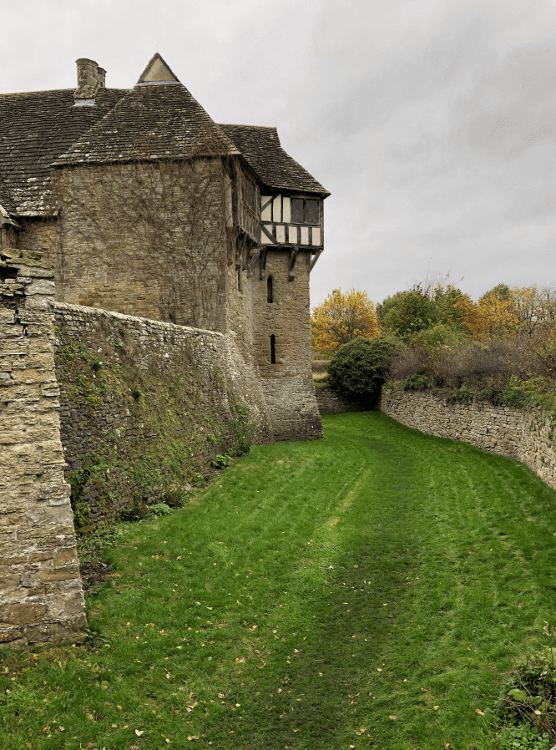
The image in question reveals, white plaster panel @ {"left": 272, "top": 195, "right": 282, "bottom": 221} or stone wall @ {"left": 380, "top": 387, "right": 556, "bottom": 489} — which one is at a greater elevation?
white plaster panel @ {"left": 272, "top": 195, "right": 282, "bottom": 221}

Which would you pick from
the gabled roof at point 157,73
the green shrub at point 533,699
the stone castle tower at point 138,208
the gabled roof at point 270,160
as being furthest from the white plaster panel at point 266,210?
the green shrub at point 533,699

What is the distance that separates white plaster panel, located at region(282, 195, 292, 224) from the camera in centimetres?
2150

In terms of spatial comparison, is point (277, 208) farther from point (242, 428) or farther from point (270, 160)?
point (242, 428)

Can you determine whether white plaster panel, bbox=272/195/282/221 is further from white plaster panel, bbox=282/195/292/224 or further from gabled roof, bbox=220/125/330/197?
gabled roof, bbox=220/125/330/197

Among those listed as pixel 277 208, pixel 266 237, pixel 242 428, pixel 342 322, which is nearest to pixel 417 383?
pixel 266 237

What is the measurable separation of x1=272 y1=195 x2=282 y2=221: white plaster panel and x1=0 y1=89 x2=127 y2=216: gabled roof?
724 cm

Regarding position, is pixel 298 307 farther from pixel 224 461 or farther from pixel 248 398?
pixel 224 461

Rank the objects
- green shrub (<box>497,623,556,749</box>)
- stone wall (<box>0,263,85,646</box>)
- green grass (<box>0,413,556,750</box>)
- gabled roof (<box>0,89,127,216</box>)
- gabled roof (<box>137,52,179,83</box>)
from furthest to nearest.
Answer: gabled roof (<box>137,52,179,83</box>) < gabled roof (<box>0,89,127,216</box>) < stone wall (<box>0,263,85,646</box>) < green grass (<box>0,413,556,750</box>) < green shrub (<box>497,623,556,749</box>)

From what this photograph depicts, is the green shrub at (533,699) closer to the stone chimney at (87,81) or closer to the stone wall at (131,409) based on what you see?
the stone wall at (131,409)

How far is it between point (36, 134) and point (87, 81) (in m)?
3.52

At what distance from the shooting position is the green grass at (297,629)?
5129mm

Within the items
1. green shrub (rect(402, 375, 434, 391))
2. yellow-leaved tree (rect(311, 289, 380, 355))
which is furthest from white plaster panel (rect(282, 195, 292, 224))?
yellow-leaved tree (rect(311, 289, 380, 355))

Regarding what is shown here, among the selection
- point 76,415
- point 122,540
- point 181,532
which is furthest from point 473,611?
→ point 76,415

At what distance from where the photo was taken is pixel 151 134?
17062 mm
